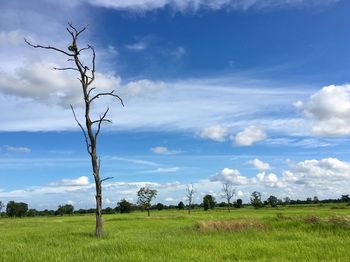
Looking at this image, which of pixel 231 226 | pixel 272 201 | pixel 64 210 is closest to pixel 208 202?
pixel 272 201

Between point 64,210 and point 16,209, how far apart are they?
827 inches

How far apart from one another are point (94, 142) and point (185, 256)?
12.1 metres

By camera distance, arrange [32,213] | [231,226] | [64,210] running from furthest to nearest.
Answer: [64,210]
[32,213]
[231,226]

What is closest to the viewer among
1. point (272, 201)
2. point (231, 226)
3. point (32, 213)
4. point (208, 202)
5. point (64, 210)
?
point (231, 226)

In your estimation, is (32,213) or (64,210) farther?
(64,210)

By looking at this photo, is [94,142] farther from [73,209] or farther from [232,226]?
[73,209]

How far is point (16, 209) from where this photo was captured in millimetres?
161750

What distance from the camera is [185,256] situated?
578 inches

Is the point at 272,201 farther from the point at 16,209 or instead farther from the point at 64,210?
the point at 16,209

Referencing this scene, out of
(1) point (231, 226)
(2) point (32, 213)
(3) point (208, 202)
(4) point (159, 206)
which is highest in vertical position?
(4) point (159, 206)

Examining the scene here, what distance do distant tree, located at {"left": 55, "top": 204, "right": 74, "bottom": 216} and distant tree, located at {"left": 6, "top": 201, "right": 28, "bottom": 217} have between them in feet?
42.9

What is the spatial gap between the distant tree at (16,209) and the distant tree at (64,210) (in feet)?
42.9

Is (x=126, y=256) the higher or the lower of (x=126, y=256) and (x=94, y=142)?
the lower

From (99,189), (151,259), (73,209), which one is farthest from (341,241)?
(73,209)
